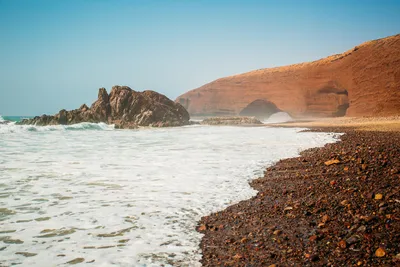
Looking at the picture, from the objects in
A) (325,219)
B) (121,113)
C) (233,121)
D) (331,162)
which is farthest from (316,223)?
(233,121)

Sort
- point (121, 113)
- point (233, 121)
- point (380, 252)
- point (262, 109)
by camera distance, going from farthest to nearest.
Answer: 1. point (262, 109)
2. point (233, 121)
3. point (121, 113)
4. point (380, 252)

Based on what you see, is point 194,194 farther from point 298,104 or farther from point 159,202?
point 298,104

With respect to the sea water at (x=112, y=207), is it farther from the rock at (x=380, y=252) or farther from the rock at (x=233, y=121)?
the rock at (x=233, y=121)

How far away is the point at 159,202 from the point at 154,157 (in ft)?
19.7

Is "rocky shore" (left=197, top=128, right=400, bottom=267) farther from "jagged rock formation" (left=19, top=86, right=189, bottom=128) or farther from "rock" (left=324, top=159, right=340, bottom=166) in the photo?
"jagged rock formation" (left=19, top=86, right=189, bottom=128)

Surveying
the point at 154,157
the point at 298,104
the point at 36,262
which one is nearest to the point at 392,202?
the point at 36,262

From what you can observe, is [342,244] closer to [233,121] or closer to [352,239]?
[352,239]

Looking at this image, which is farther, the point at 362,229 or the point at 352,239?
the point at 362,229

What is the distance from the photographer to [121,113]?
42.3 metres

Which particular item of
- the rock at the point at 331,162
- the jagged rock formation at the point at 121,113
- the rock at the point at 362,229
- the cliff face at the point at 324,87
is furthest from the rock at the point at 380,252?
the cliff face at the point at 324,87

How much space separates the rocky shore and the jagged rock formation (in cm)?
3441

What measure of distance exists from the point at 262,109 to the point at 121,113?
43.6 metres

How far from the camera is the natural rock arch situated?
75062mm

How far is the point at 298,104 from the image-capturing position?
72.2 metres
